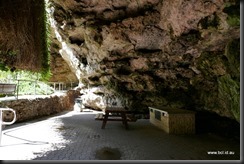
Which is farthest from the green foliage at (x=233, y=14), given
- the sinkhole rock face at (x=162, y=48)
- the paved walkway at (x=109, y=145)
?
the paved walkway at (x=109, y=145)

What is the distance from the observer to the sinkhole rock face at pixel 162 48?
6.41 meters

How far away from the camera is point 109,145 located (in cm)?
645

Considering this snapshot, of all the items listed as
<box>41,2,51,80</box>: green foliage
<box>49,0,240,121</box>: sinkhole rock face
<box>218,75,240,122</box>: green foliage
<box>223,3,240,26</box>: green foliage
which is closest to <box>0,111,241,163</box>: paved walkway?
<box>218,75,240,122</box>: green foliage

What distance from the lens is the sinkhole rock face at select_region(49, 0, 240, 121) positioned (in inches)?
252

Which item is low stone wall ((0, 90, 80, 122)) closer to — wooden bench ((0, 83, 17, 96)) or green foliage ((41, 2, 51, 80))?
wooden bench ((0, 83, 17, 96))

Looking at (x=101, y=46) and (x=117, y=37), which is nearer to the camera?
(x=117, y=37)

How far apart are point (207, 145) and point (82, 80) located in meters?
12.2

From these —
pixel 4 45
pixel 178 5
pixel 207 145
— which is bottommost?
pixel 207 145

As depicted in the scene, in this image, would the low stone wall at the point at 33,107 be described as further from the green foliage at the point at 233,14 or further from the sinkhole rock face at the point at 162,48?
the green foliage at the point at 233,14

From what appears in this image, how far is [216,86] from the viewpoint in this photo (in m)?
8.47

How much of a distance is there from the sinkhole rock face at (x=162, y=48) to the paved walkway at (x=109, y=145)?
137 cm

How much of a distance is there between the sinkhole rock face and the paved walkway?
53.8 inches

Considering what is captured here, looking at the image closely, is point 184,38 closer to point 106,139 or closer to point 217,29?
point 217,29

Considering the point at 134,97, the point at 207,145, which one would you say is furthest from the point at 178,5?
the point at 134,97
